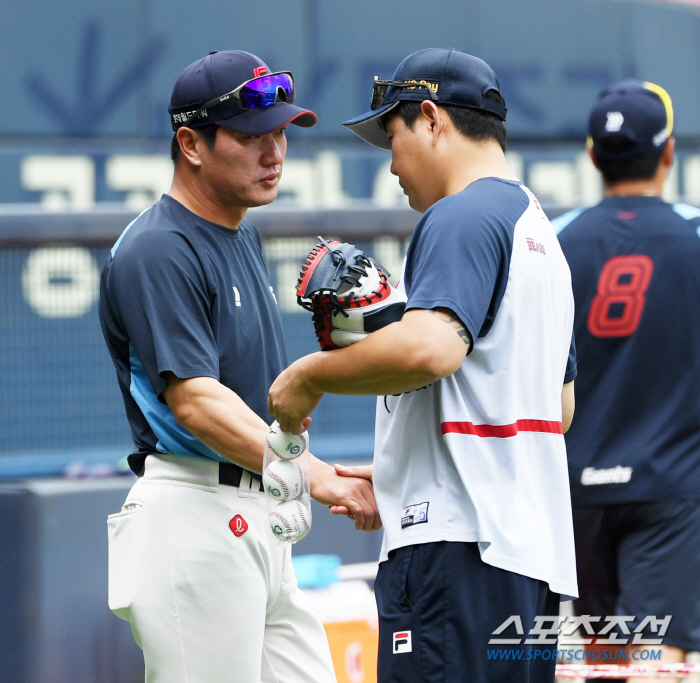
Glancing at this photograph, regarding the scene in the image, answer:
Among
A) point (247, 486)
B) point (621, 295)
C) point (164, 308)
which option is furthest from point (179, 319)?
point (621, 295)

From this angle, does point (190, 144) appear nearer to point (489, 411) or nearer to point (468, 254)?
point (468, 254)

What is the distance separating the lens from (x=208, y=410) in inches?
111

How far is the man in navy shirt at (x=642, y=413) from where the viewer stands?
11.4 ft

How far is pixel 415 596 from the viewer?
91.8 inches

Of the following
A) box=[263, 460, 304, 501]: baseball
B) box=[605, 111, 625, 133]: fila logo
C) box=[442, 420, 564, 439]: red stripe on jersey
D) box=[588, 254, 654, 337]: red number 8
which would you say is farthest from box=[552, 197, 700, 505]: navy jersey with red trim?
box=[263, 460, 304, 501]: baseball

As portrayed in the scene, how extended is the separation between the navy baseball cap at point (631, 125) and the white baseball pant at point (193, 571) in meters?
1.74

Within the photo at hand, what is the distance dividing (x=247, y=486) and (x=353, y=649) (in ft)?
4.54

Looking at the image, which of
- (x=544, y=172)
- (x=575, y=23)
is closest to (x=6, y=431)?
(x=544, y=172)

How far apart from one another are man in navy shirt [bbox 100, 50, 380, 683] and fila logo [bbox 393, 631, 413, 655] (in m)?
0.54

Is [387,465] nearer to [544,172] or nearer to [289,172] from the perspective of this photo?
[289,172]

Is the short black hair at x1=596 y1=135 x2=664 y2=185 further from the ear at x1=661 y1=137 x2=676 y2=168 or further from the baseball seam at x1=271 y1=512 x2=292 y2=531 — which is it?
the baseball seam at x1=271 y1=512 x2=292 y2=531

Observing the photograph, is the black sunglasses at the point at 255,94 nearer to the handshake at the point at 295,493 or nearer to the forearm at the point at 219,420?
the forearm at the point at 219,420

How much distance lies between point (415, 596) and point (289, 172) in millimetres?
3784

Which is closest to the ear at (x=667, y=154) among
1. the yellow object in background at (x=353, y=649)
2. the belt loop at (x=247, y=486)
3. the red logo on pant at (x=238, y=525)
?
the belt loop at (x=247, y=486)
